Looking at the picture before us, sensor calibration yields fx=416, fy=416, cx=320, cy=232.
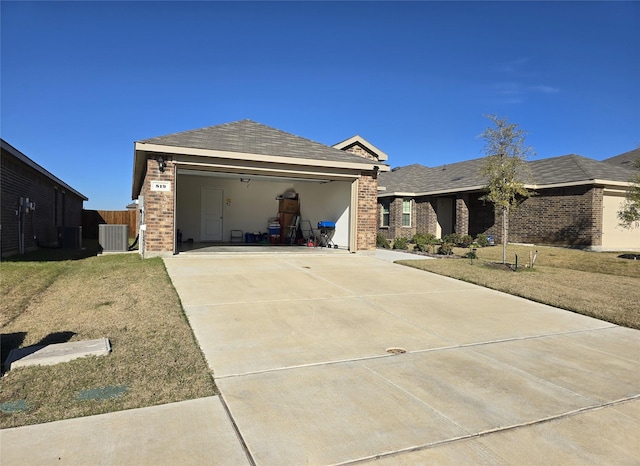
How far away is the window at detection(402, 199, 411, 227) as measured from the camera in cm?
2339

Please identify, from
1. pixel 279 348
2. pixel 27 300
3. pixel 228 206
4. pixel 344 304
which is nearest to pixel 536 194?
pixel 228 206

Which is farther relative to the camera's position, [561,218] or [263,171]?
[561,218]

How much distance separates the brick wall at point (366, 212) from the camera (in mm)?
14078

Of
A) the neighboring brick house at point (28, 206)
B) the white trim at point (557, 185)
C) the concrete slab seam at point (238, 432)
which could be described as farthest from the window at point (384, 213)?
the concrete slab seam at point (238, 432)

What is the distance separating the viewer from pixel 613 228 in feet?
55.6

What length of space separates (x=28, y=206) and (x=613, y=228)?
2173cm

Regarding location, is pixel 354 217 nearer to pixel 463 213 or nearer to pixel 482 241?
pixel 482 241

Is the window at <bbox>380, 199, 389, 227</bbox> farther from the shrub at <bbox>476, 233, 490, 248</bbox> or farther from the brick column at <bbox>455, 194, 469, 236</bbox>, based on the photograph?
the shrub at <bbox>476, 233, 490, 248</bbox>

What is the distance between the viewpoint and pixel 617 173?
58.2ft

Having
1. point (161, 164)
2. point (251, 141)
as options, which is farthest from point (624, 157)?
point (161, 164)

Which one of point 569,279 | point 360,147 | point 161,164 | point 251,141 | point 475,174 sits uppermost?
point 360,147

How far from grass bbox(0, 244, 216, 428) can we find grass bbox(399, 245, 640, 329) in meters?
6.40

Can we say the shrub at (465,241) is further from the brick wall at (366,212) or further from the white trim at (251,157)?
the white trim at (251,157)

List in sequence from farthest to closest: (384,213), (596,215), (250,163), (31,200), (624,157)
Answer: (624,157), (384,213), (596,215), (31,200), (250,163)
